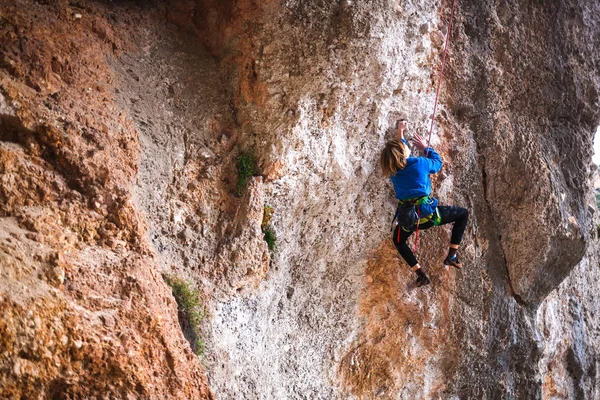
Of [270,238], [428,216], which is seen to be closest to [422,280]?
[428,216]

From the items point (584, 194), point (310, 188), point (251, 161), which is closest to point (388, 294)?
point (310, 188)

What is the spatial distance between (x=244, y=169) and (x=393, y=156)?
4.85 feet

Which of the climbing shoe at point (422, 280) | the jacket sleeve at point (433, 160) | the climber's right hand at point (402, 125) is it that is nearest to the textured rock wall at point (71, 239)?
the climber's right hand at point (402, 125)

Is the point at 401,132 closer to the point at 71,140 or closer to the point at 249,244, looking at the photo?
the point at 249,244

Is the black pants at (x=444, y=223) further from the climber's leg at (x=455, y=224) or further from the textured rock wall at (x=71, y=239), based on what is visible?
the textured rock wall at (x=71, y=239)

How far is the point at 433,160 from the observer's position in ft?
20.9

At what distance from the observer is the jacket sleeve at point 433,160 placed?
631 cm

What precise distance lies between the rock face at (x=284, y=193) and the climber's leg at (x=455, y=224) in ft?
1.30

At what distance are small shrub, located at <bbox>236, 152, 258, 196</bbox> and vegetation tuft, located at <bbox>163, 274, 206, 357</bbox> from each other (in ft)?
3.64

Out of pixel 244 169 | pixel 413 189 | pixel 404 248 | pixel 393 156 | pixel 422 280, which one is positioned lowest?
pixel 422 280

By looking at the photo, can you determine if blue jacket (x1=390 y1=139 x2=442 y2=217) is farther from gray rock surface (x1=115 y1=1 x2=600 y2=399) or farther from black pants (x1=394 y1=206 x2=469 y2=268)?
gray rock surface (x1=115 y1=1 x2=600 y2=399)

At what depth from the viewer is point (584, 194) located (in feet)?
27.3

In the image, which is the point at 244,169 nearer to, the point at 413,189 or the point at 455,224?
the point at 413,189

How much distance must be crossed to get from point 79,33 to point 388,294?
4158 millimetres
